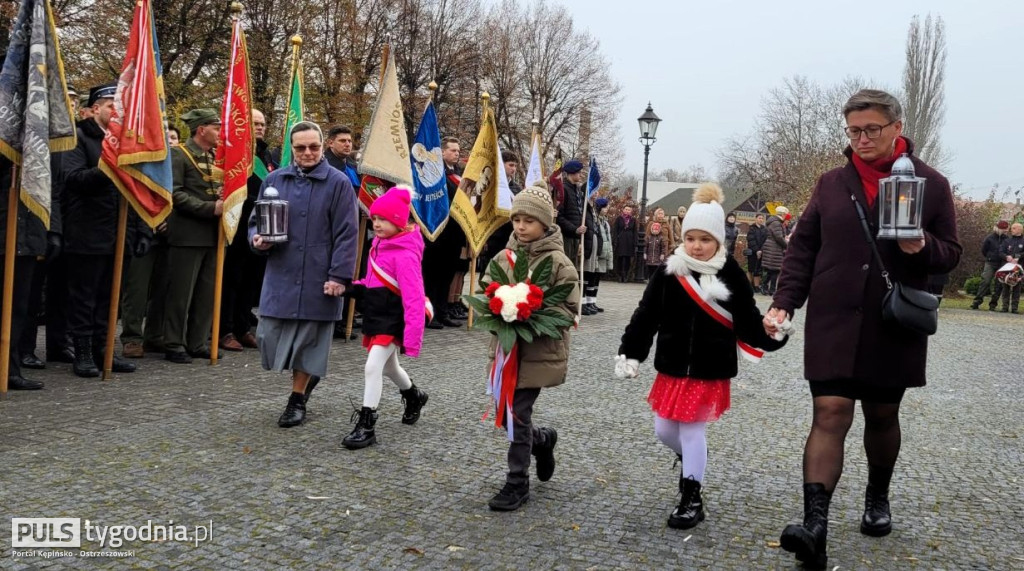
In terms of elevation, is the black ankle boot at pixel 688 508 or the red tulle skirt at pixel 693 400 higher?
the red tulle skirt at pixel 693 400

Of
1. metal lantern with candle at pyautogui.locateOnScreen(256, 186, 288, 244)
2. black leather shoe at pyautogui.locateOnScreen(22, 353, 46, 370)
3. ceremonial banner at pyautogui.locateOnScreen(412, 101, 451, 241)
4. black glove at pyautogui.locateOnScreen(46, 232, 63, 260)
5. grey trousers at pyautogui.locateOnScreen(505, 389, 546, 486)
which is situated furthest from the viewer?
ceremonial banner at pyautogui.locateOnScreen(412, 101, 451, 241)

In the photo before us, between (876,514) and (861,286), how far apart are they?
1.18 metres

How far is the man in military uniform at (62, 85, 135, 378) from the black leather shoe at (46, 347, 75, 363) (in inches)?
16.9

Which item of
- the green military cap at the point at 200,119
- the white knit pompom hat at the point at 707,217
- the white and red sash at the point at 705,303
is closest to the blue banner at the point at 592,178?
the green military cap at the point at 200,119

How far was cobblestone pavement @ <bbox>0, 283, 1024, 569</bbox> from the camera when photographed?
12.9ft

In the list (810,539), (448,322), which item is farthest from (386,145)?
(810,539)

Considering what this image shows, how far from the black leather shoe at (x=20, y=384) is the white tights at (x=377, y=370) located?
9.39 feet

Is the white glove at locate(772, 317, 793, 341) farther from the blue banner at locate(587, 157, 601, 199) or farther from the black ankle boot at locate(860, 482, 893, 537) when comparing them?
Answer: the blue banner at locate(587, 157, 601, 199)

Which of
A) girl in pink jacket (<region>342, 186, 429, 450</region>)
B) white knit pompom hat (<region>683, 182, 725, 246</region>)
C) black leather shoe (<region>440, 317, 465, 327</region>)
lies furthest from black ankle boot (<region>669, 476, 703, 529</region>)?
black leather shoe (<region>440, 317, 465, 327</region>)

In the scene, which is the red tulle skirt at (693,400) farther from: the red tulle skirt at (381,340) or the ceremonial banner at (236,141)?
the ceremonial banner at (236,141)

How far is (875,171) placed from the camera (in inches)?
161

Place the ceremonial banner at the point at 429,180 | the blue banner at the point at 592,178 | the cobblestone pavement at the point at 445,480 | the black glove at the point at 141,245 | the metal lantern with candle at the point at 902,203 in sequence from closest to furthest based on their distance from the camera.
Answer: the metal lantern with candle at the point at 902,203 → the cobblestone pavement at the point at 445,480 → the black glove at the point at 141,245 → the ceremonial banner at the point at 429,180 → the blue banner at the point at 592,178

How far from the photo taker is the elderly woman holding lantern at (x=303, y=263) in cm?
601

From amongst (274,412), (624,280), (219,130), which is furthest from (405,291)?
(624,280)
